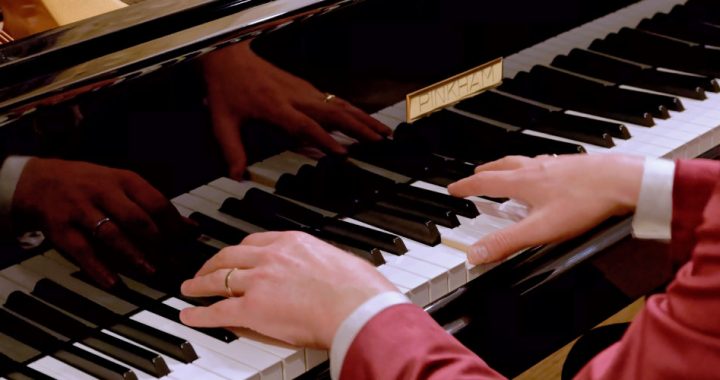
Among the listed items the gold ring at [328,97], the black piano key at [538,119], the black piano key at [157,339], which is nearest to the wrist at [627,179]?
the black piano key at [538,119]

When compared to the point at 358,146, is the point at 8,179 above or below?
above


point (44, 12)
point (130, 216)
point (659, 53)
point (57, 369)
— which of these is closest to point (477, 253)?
point (130, 216)

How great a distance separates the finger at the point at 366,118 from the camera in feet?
4.98

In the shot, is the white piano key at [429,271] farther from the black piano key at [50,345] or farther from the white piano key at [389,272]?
the black piano key at [50,345]

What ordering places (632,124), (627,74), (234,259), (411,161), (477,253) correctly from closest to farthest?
(234,259)
(477,253)
(411,161)
(632,124)
(627,74)

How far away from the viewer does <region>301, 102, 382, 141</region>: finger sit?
150 centimetres

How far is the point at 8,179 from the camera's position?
120cm

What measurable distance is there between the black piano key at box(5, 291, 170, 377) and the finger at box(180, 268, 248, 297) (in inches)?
4.4

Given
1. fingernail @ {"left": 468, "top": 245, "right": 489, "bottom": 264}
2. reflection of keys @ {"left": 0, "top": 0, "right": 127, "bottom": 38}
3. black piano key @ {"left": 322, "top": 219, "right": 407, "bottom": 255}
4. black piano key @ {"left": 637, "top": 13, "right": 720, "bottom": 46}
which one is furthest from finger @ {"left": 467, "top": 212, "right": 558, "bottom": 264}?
black piano key @ {"left": 637, "top": 13, "right": 720, "bottom": 46}

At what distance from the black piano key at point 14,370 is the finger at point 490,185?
2.21 ft

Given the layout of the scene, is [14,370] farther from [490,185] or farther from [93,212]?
[490,185]

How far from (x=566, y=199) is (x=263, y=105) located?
18.1 inches

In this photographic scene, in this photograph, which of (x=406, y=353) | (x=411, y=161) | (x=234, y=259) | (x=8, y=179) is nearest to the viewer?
(x=406, y=353)

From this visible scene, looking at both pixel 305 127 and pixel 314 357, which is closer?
pixel 314 357
